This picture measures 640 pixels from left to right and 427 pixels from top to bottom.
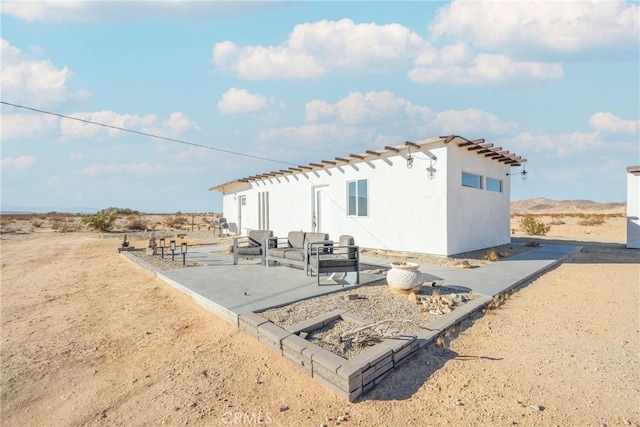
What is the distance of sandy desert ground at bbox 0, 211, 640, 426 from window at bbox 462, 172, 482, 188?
524 cm

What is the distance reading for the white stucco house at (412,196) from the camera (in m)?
9.27

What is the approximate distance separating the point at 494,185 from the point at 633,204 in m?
5.79

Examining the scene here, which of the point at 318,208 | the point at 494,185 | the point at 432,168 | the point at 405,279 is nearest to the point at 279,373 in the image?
the point at 405,279

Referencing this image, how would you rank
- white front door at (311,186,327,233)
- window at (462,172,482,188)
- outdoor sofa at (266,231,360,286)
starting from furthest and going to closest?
1. white front door at (311,186,327,233)
2. window at (462,172,482,188)
3. outdoor sofa at (266,231,360,286)

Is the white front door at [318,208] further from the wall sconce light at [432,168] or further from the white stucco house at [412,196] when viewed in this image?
the wall sconce light at [432,168]

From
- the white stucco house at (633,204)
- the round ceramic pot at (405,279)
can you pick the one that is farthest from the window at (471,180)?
the white stucco house at (633,204)

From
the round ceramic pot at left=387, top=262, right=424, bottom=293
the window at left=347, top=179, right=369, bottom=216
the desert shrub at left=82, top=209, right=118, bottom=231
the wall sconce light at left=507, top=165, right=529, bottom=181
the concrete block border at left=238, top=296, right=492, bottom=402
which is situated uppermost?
the wall sconce light at left=507, top=165, right=529, bottom=181

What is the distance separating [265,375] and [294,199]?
11.0m

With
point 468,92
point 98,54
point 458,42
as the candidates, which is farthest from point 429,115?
point 98,54

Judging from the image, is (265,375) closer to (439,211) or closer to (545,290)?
(545,290)

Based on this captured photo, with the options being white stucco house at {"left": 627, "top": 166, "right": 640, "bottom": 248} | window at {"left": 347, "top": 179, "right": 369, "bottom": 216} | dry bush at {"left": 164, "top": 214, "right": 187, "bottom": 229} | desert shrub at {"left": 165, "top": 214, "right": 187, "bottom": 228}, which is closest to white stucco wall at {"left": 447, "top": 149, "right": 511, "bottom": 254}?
window at {"left": 347, "top": 179, "right": 369, "bottom": 216}

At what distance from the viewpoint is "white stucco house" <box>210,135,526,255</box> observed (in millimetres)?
9266

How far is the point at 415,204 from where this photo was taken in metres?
9.73

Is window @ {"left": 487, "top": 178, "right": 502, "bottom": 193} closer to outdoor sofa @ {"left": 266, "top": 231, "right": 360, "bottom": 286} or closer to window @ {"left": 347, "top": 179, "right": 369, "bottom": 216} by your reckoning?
window @ {"left": 347, "top": 179, "right": 369, "bottom": 216}
